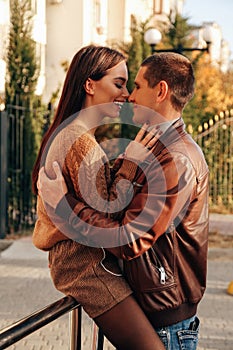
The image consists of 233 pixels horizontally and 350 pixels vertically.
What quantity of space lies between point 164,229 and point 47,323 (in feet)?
1.69

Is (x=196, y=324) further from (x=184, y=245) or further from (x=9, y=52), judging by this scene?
(x=9, y=52)

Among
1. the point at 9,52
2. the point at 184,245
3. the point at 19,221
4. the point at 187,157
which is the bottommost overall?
the point at 19,221

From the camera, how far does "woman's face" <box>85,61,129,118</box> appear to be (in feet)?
10.2

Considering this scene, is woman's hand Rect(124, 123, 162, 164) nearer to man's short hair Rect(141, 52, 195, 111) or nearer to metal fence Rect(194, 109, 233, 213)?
man's short hair Rect(141, 52, 195, 111)

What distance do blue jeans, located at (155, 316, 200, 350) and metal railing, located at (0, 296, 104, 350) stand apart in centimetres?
25

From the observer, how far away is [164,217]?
2729 mm

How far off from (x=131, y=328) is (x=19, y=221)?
1100 centimetres

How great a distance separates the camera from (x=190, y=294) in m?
2.93

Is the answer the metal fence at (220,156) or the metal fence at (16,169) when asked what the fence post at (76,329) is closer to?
the metal fence at (16,169)

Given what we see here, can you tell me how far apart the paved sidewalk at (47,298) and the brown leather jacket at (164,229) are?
3034 mm

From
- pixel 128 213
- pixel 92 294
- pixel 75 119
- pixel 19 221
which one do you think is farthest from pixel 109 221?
pixel 19 221

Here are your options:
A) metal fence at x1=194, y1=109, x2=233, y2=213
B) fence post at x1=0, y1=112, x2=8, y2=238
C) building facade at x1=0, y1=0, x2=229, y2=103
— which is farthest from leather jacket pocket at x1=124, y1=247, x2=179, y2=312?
building facade at x1=0, y1=0, x2=229, y2=103

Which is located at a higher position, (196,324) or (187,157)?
(187,157)

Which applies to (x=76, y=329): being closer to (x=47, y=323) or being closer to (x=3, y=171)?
(x=47, y=323)
